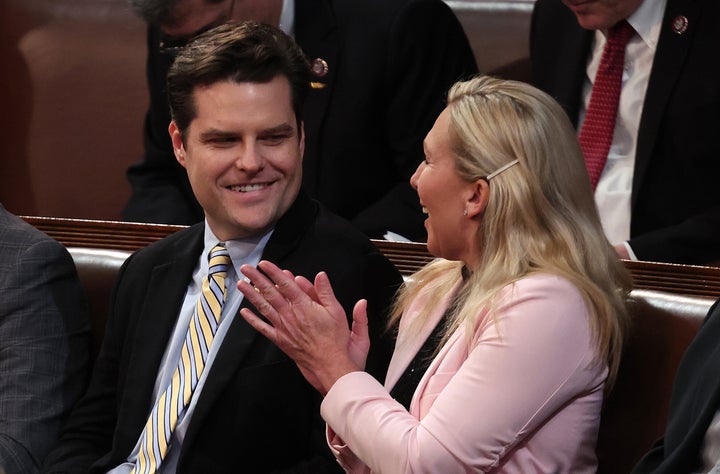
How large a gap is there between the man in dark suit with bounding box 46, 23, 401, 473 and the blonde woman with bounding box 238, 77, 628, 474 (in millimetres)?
147

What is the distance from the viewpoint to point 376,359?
5.95 feet

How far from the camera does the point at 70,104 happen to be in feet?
10.1

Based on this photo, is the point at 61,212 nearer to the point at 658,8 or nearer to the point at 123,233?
the point at 123,233

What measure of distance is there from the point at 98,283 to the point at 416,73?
80cm

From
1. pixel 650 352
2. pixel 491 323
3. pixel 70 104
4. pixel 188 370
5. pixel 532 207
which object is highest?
pixel 532 207

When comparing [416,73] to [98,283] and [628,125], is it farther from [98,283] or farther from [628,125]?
[98,283]


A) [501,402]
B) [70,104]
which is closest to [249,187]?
[501,402]

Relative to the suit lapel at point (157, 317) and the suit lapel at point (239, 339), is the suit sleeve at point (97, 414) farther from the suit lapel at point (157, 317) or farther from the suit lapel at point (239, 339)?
the suit lapel at point (239, 339)

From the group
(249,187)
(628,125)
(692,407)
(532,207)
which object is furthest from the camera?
(628,125)

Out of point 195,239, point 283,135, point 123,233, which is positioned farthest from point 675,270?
point 123,233

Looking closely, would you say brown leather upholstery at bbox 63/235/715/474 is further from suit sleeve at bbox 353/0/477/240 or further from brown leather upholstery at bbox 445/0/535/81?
brown leather upholstery at bbox 445/0/535/81

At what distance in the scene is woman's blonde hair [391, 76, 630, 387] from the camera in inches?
62.7

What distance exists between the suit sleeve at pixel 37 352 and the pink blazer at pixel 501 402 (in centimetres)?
56

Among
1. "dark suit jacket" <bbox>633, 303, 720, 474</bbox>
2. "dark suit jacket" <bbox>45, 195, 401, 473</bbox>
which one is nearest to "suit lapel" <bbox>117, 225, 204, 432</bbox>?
"dark suit jacket" <bbox>45, 195, 401, 473</bbox>
